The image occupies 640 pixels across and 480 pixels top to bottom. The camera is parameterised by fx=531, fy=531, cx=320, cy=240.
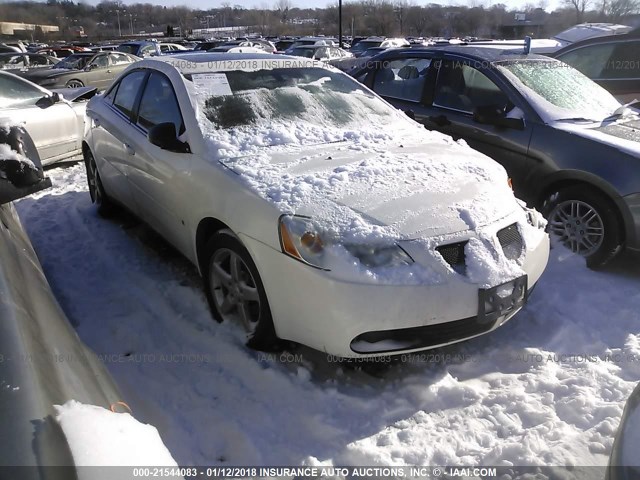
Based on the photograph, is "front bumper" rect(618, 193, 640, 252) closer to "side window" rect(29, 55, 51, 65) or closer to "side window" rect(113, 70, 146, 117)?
"side window" rect(113, 70, 146, 117)

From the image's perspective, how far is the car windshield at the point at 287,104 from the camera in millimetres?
3535

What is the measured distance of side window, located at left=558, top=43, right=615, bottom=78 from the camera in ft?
23.9

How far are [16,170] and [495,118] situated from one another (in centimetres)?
366

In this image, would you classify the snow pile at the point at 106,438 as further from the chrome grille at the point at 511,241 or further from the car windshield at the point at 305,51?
the car windshield at the point at 305,51

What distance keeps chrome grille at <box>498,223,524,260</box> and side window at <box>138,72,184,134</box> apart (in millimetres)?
2105

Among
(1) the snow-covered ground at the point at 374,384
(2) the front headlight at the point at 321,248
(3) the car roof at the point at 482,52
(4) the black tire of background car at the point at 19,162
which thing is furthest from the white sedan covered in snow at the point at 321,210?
(3) the car roof at the point at 482,52

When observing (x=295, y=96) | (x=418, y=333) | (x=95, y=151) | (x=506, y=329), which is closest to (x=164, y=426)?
(x=418, y=333)

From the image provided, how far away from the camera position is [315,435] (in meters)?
Result: 2.44

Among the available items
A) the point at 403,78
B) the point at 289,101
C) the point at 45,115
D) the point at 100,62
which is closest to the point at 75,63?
the point at 100,62

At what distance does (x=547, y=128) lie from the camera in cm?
438

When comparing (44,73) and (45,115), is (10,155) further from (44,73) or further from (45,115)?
(44,73)

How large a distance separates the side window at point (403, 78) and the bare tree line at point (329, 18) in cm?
3739

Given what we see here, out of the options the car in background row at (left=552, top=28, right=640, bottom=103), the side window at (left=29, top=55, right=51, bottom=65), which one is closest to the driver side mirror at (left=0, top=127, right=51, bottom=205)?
the car in background row at (left=552, top=28, right=640, bottom=103)

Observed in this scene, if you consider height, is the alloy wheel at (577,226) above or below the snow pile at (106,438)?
below
